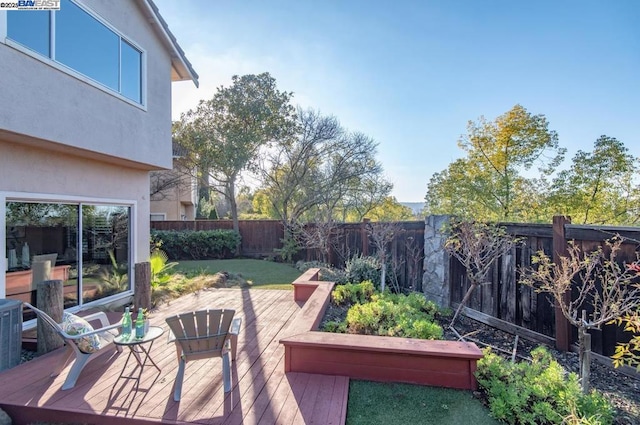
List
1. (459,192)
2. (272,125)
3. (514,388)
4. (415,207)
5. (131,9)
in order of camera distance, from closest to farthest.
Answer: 1. (514,388)
2. (131,9)
3. (459,192)
4. (272,125)
5. (415,207)

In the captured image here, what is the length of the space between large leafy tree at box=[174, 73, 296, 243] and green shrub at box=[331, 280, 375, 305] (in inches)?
400

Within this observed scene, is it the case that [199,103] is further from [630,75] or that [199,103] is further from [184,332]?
[630,75]

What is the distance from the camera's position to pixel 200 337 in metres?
3.21

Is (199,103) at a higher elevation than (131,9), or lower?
higher

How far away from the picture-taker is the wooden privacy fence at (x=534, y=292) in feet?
12.5

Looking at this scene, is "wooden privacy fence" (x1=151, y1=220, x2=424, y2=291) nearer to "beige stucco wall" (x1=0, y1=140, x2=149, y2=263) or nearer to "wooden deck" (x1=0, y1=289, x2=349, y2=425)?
"wooden deck" (x1=0, y1=289, x2=349, y2=425)

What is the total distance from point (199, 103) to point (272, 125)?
3.74 meters

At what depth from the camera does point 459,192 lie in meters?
14.4

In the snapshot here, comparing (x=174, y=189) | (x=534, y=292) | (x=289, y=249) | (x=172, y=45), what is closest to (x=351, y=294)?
(x=534, y=292)

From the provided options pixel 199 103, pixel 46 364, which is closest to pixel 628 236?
pixel 46 364

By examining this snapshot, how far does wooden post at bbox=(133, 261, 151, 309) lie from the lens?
5.86m

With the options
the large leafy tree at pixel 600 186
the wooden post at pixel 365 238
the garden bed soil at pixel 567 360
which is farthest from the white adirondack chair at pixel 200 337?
the large leafy tree at pixel 600 186

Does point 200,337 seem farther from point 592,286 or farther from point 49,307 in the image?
point 592,286

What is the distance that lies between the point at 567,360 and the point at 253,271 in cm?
907
